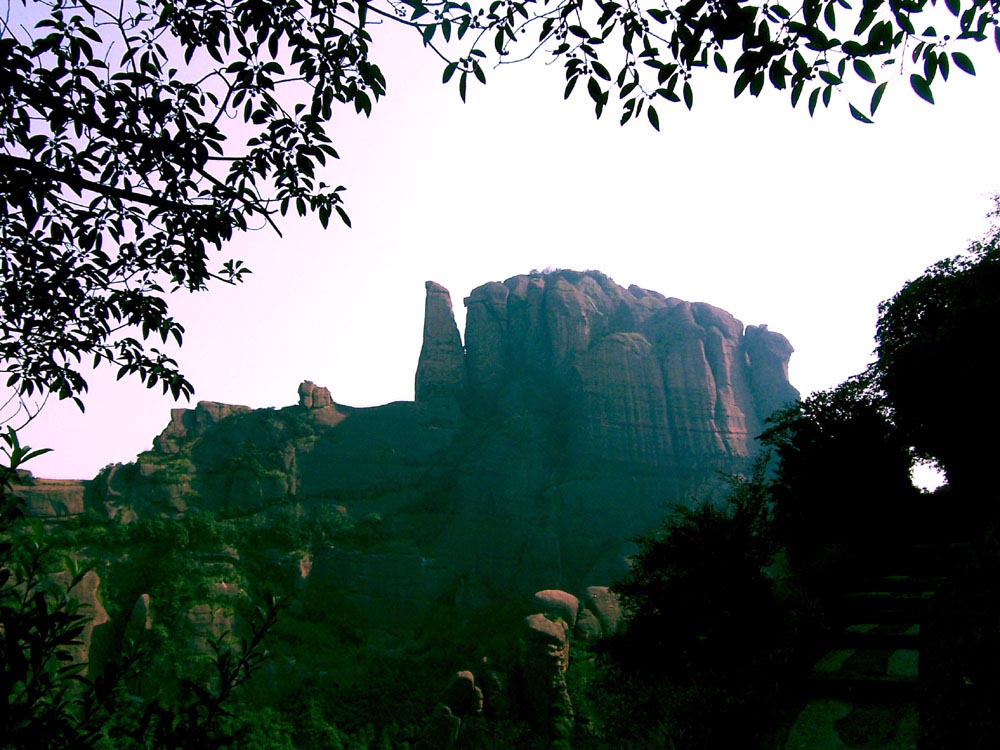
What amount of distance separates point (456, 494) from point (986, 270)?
4546cm

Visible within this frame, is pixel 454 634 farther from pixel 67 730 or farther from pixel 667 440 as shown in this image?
pixel 67 730

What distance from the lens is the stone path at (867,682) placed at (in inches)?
179

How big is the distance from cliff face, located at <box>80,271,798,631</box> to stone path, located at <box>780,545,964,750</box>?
41.8m

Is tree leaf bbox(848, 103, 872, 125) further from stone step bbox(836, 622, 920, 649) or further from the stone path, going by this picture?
stone step bbox(836, 622, 920, 649)

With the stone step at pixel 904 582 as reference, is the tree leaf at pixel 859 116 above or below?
above

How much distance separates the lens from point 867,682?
5.00m

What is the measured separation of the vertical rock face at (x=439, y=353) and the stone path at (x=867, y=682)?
56900 millimetres

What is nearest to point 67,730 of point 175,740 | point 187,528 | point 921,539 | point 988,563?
point 175,740

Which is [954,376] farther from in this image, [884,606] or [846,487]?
[884,606]

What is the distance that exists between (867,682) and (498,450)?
2024 inches

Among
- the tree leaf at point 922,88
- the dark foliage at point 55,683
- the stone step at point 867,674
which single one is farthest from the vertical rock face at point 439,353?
the tree leaf at point 922,88

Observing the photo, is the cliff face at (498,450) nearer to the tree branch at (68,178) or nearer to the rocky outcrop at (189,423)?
the rocky outcrop at (189,423)

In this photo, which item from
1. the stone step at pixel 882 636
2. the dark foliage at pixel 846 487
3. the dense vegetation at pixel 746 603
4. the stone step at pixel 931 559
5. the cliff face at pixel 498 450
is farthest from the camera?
the cliff face at pixel 498 450

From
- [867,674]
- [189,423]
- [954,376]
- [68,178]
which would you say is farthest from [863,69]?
[189,423]
